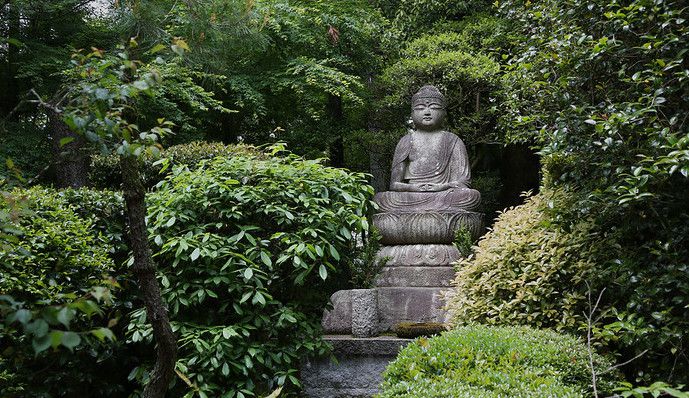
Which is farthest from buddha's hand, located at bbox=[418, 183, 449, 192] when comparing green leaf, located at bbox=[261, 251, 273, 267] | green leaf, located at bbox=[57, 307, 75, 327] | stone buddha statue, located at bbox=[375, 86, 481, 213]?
green leaf, located at bbox=[57, 307, 75, 327]

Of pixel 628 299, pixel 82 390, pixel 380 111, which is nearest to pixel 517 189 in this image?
pixel 380 111

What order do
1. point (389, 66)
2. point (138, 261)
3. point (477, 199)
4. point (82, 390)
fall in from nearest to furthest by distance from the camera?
point (138, 261) < point (82, 390) < point (477, 199) < point (389, 66)

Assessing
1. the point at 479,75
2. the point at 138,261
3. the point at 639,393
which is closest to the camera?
the point at 639,393

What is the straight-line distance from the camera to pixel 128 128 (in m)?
2.62

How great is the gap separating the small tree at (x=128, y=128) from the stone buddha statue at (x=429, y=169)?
4.75 m

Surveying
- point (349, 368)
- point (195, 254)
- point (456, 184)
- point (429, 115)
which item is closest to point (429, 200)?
point (456, 184)

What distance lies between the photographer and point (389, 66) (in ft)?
36.1

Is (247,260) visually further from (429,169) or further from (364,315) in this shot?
(429,169)

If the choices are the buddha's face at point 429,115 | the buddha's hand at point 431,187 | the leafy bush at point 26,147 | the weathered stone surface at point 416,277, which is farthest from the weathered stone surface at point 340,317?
the leafy bush at point 26,147

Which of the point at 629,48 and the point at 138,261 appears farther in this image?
the point at 629,48

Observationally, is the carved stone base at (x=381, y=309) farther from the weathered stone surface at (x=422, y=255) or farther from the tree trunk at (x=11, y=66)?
the tree trunk at (x=11, y=66)

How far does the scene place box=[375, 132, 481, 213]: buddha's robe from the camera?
7.83m

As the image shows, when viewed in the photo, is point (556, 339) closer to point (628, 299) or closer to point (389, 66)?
point (628, 299)

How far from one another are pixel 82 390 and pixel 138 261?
9.29 ft
